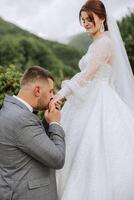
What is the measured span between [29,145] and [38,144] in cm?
7

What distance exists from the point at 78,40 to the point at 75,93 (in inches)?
4760

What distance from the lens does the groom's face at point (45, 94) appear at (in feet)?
A: 13.7

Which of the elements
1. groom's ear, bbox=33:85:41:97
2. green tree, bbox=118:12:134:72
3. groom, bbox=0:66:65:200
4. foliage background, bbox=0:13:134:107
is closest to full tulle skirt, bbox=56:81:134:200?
groom, bbox=0:66:65:200

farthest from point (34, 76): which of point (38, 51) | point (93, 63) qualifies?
point (38, 51)

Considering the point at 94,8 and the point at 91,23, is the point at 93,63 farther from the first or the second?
the point at 94,8

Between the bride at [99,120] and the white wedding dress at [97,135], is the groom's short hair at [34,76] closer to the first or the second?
the bride at [99,120]

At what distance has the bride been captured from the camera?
4.45m

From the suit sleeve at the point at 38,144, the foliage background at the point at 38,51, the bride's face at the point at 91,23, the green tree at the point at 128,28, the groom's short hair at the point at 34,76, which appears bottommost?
the foliage background at the point at 38,51

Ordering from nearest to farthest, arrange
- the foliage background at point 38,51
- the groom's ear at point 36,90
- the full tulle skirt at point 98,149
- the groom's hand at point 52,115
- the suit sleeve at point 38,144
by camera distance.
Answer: the suit sleeve at point 38,144 < the groom's ear at point 36,90 < the groom's hand at point 52,115 < the full tulle skirt at point 98,149 < the foliage background at point 38,51

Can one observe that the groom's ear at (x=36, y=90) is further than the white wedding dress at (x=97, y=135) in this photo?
No

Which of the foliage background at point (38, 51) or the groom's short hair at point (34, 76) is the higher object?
the groom's short hair at point (34, 76)

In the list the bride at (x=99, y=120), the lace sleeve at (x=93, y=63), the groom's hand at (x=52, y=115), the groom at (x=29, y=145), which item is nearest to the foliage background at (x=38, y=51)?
the bride at (x=99, y=120)

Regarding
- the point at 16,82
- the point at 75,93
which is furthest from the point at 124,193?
the point at 16,82

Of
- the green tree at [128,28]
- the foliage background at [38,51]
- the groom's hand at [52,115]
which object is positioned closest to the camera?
the groom's hand at [52,115]
